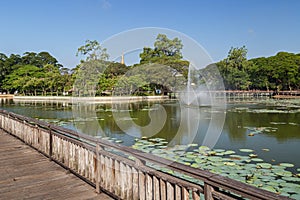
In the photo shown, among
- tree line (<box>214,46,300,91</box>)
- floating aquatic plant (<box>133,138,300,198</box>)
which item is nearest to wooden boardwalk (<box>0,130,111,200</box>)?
floating aquatic plant (<box>133,138,300,198</box>)

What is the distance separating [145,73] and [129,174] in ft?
101

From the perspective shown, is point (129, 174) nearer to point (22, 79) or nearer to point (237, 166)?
point (237, 166)

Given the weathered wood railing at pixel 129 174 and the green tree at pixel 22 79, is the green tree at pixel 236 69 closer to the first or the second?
the green tree at pixel 22 79

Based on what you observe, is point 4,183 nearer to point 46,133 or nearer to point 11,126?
point 46,133

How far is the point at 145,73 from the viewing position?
109 ft

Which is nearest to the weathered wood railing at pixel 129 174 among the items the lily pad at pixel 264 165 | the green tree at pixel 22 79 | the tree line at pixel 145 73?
the lily pad at pixel 264 165

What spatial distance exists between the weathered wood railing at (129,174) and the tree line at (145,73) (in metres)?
23.0

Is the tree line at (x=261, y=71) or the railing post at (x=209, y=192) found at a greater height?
the tree line at (x=261, y=71)

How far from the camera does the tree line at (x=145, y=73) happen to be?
31.8 meters

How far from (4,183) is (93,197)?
4.59ft

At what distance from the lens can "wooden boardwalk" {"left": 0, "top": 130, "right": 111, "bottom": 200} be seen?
120 inches

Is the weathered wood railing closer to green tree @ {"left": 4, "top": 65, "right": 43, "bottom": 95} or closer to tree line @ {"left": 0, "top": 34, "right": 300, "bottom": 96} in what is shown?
tree line @ {"left": 0, "top": 34, "right": 300, "bottom": 96}

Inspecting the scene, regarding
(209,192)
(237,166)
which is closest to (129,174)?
(209,192)

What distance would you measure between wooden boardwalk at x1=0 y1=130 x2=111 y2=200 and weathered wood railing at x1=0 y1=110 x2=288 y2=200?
11 centimetres
